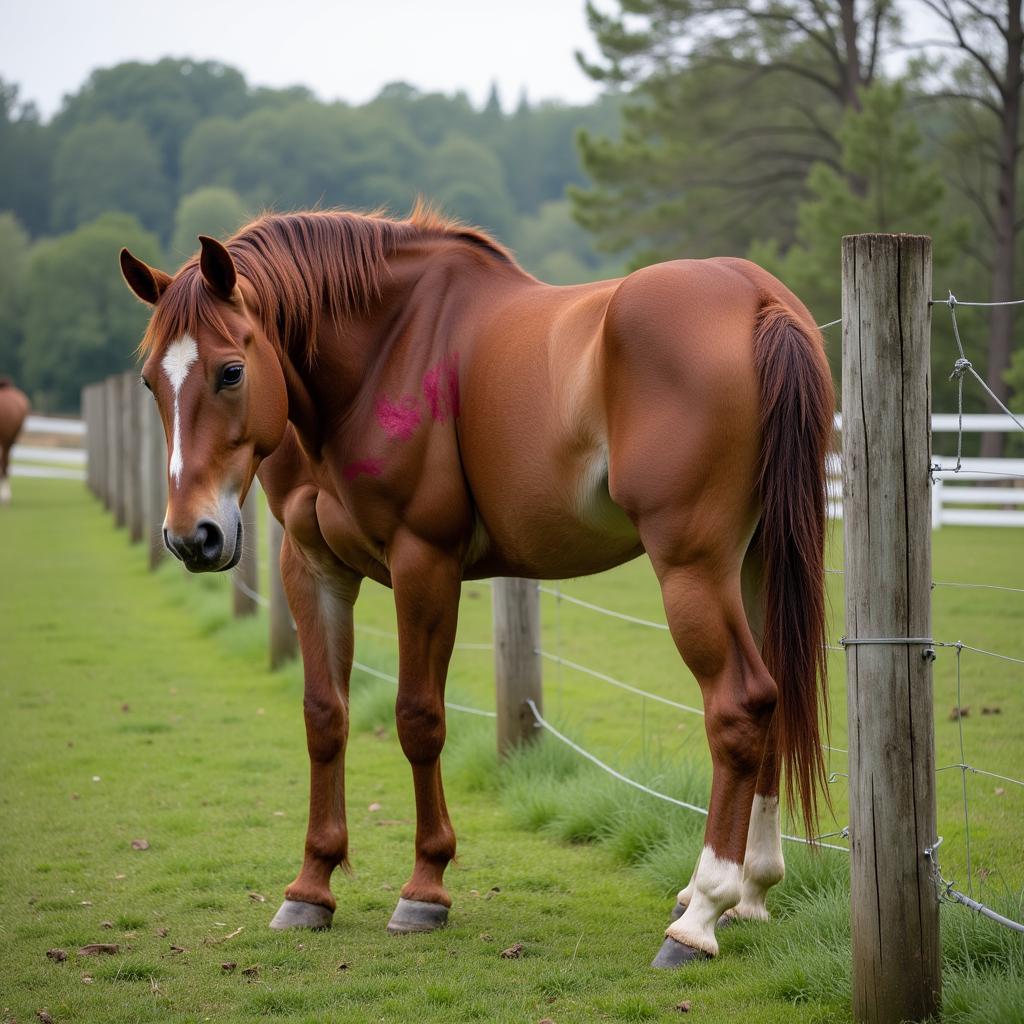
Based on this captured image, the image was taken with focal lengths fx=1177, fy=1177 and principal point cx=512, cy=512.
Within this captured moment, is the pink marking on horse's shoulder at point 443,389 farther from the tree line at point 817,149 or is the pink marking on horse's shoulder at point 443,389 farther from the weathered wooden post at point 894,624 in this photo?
the tree line at point 817,149

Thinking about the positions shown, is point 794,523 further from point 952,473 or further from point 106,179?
point 106,179

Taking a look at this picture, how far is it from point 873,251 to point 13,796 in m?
4.57

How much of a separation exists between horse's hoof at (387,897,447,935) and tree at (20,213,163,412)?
53.7 meters

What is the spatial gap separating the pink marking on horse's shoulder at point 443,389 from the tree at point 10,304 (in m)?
58.6

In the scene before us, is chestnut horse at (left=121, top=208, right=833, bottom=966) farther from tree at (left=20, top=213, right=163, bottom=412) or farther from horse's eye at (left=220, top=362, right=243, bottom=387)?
tree at (left=20, top=213, right=163, bottom=412)

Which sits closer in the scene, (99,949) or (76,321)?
(99,949)

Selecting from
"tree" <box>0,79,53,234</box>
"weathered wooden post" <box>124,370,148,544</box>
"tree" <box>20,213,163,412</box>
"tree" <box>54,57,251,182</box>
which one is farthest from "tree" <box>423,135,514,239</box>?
"weathered wooden post" <box>124,370,148,544</box>

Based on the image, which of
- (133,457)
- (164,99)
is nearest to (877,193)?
(133,457)

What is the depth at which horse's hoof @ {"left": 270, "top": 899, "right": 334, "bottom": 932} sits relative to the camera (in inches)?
146

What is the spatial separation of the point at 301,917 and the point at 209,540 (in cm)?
134

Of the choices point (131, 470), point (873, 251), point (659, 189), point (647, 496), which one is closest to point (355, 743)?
point (647, 496)

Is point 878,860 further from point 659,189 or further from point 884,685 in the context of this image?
point 659,189

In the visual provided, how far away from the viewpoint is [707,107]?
75.4 ft

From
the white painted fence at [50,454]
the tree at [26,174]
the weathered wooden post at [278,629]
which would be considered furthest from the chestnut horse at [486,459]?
the tree at [26,174]
